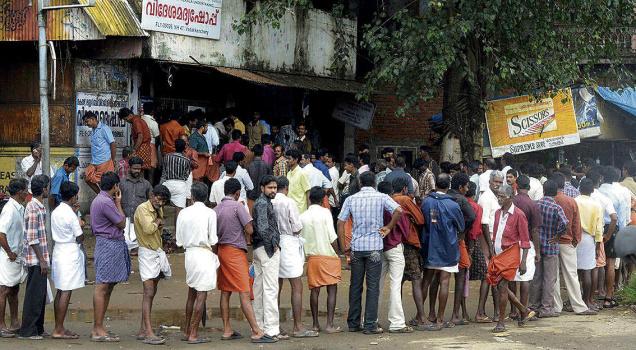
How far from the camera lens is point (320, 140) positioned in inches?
917

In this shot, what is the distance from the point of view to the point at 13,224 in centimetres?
1059

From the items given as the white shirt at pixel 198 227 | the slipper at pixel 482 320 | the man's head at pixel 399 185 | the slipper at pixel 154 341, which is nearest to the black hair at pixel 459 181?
the man's head at pixel 399 185

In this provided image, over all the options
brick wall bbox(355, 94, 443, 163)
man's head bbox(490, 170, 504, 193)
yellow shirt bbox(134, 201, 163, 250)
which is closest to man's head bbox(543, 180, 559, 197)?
man's head bbox(490, 170, 504, 193)

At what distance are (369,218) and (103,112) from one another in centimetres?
670

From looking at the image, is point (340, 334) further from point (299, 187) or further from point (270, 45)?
point (270, 45)

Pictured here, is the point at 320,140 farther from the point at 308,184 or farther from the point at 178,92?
the point at 308,184

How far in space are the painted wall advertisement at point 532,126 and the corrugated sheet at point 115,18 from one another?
7.39 meters

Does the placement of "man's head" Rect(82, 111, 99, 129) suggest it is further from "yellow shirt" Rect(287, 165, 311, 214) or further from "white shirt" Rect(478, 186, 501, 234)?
"white shirt" Rect(478, 186, 501, 234)

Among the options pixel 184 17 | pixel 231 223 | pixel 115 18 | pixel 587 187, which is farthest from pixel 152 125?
pixel 587 187

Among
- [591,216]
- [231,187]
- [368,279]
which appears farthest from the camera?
[591,216]

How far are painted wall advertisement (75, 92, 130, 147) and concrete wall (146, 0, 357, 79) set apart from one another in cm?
100

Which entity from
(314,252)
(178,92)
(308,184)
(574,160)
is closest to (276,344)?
(314,252)

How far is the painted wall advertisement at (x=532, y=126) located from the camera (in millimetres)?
19891

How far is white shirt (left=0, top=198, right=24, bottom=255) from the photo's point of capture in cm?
1054
